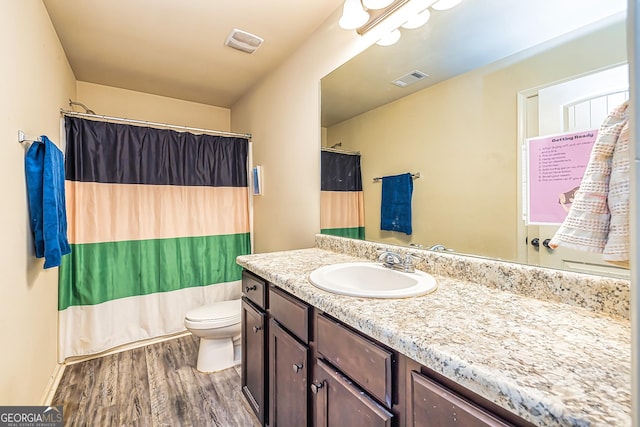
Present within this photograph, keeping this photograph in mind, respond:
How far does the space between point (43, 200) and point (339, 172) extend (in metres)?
1.55

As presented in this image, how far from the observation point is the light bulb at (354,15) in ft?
4.73

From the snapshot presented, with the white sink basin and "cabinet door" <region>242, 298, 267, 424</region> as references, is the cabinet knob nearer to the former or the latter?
the white sink basin

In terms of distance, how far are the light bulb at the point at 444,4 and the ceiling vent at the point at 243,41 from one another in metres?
1.20

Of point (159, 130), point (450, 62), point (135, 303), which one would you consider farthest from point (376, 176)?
point (135, 303)

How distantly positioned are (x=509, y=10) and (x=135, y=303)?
293cm

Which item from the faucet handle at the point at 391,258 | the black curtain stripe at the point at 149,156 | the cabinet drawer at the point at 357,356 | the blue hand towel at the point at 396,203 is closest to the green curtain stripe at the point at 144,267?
the black curtain stripe at the point at 149,156

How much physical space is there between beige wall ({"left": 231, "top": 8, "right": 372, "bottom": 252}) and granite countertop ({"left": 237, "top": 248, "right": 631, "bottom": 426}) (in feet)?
3.71

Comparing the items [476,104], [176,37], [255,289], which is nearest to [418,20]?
[476,104]

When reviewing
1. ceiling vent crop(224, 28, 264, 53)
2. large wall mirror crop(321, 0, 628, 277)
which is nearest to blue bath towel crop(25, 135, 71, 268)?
ceiling vent crop(224, 28, 264, 53)

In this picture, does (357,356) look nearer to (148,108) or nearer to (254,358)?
(254,358)

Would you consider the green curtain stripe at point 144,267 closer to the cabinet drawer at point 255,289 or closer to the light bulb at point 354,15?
the cabinet drawer at point 255,289

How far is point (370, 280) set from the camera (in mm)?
1315

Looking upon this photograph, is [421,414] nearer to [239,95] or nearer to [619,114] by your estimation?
[619,114]

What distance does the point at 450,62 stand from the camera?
1.22 meters
